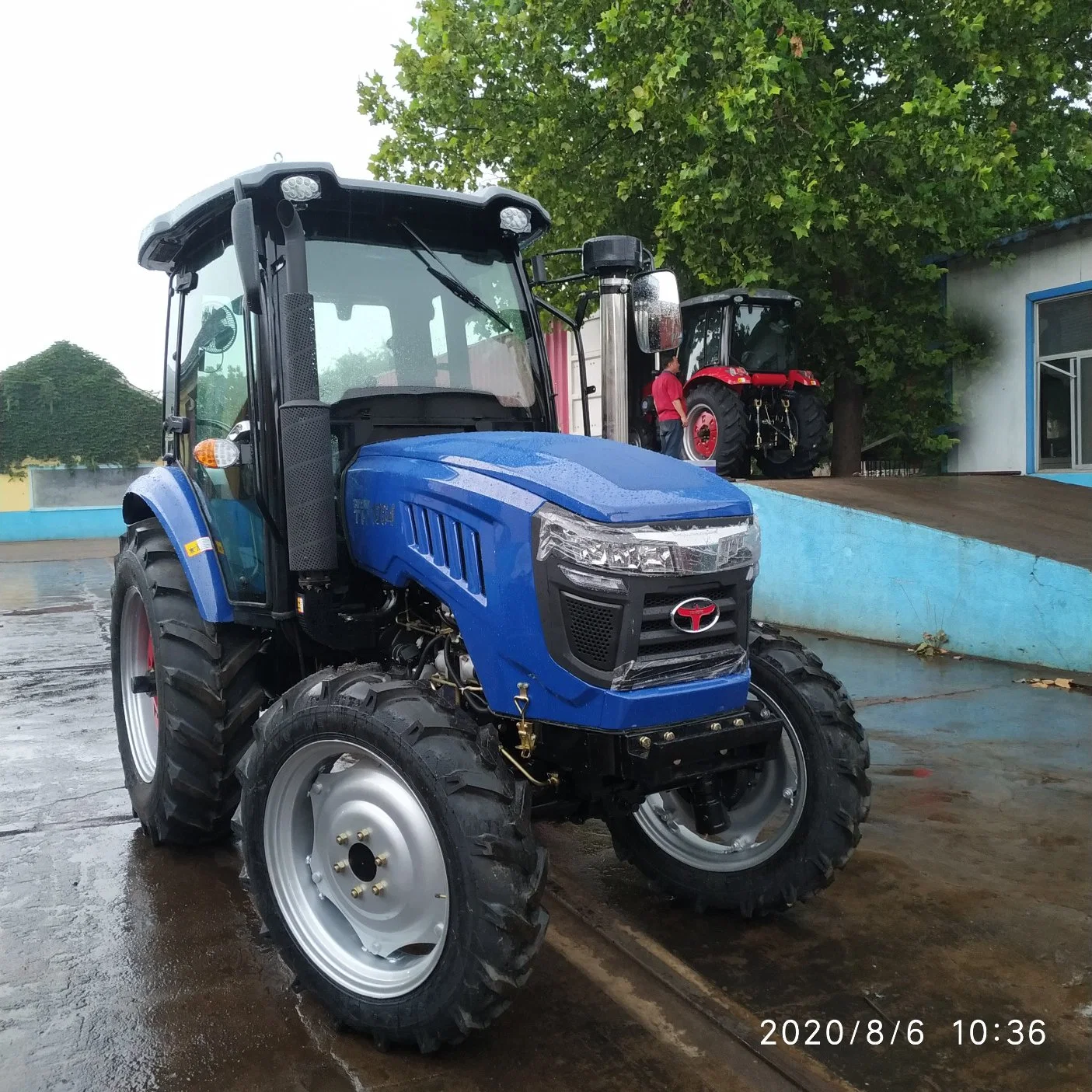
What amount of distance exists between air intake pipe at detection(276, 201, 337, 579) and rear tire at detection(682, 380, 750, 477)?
8550 mm

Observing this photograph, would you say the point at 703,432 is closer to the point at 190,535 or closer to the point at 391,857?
the point at 190,535

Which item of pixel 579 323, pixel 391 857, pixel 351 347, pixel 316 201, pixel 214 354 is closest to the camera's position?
pixel 391 857

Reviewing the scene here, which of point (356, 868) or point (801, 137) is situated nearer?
point (356, 868)

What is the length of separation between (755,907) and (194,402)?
2.94 m

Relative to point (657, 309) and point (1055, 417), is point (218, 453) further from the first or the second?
point (1055, 417)

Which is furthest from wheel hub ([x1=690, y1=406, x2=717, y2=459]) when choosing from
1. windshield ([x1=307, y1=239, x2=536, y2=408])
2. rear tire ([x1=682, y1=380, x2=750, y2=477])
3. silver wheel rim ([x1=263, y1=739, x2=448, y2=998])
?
silver wheel rim ([x1=263, y1=739, x2=448, y2=998])

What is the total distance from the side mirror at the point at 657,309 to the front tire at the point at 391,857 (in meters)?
1.59

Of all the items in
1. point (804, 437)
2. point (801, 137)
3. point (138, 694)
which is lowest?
point (138, 694)

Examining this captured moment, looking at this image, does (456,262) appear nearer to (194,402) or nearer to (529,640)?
(194,402)

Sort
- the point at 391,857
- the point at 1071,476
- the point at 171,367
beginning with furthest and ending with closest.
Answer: the point at 1071,476 < the point at 171,367 < the point at 391,857

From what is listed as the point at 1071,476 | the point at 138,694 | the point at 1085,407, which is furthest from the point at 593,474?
the point at 1085,407

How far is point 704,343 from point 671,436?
2.36 metres

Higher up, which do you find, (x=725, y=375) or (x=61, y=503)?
(x=725, y=375)

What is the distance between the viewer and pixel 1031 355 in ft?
46.0
